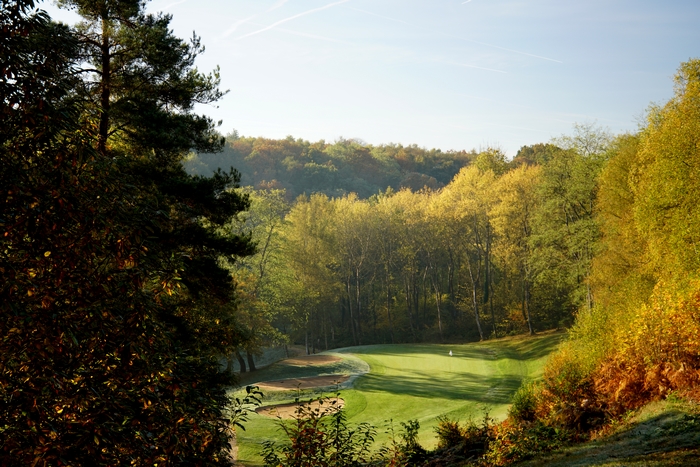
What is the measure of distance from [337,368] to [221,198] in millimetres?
21019

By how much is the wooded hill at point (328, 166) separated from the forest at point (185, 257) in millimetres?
42149

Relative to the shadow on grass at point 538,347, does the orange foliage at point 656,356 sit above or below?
above

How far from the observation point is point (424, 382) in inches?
1177

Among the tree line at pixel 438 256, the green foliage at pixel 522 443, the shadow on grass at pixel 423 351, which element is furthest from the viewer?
the tree line at pixel 438 256

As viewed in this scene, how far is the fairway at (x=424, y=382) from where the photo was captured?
896 inches

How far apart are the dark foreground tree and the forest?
0.02 m

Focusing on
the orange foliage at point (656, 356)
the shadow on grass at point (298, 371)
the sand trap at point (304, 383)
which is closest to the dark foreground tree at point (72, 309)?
the orange foliage at point (656, 356)

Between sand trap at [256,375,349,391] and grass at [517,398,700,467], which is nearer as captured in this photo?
grass at [517,398,700,467]

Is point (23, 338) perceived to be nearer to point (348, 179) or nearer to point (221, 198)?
point (221, 198)

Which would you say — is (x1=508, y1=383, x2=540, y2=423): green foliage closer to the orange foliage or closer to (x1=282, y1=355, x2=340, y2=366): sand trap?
the orange foliage

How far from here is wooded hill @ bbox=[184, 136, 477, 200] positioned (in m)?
92.2

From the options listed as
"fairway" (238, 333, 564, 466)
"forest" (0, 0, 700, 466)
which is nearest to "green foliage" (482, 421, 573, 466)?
"forest" (0, 0, 700, 466)

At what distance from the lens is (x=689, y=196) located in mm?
18906

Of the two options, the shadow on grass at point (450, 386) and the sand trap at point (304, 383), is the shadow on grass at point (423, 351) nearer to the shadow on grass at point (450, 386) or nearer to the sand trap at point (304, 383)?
the shadow on grass at point (450, 386)
